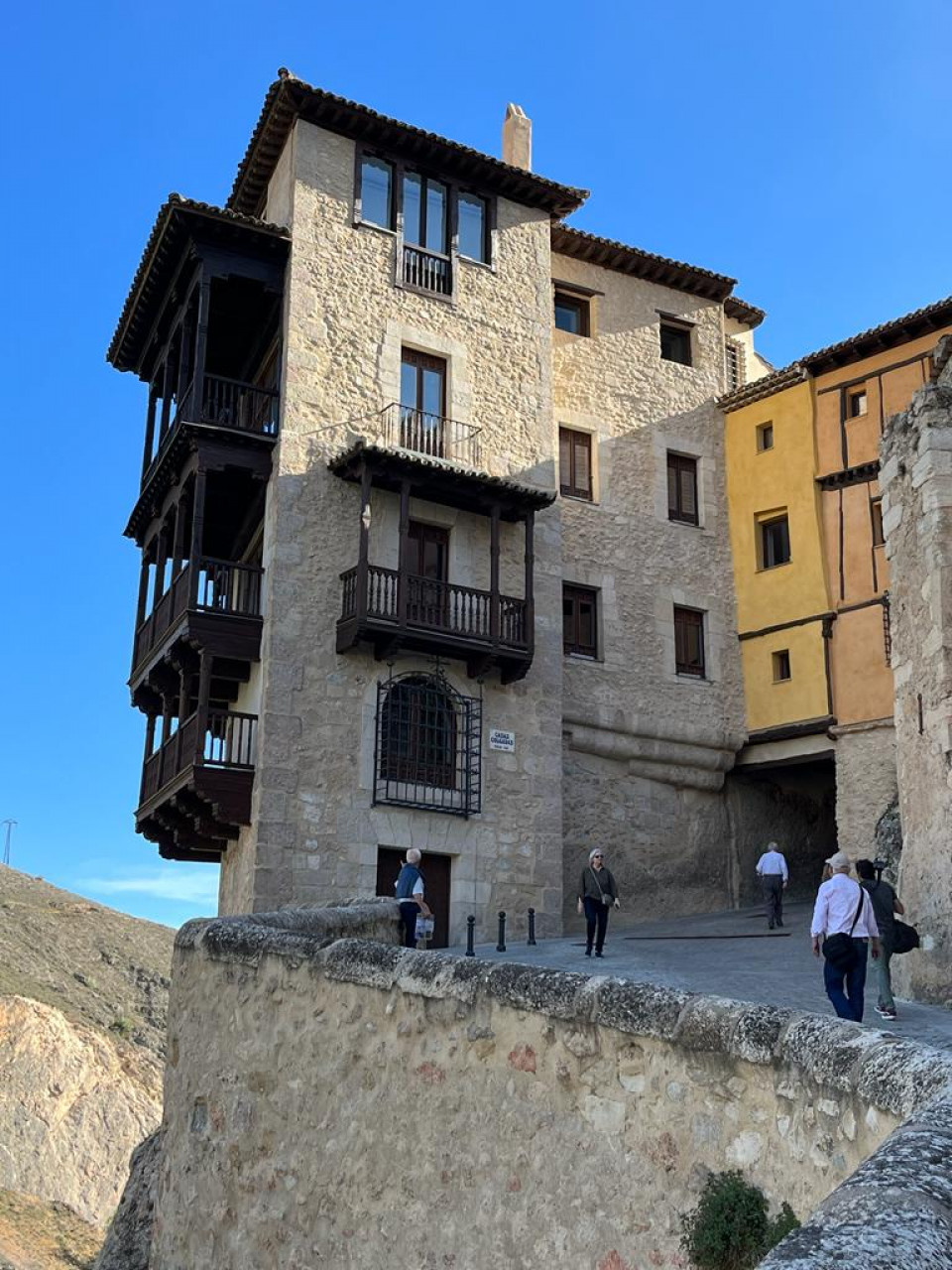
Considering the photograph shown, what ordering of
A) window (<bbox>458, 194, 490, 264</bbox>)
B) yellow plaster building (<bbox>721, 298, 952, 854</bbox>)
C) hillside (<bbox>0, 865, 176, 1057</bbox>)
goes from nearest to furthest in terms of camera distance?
yellow plaster building (<bbox>721, 298, 952, 854</bbox>), window (<bbox>458, 194, 490, 264</bbox>), hillside (<bbox>0, 865, 176, 1057</bbox>)

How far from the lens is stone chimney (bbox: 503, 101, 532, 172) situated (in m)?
28.5

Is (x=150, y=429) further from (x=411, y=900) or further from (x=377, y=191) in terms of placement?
(x=411, y=900)

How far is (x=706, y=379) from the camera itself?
2947 cm

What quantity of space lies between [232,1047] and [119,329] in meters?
20.0

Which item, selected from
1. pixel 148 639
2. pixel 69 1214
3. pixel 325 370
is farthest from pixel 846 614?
pixel 69 1214

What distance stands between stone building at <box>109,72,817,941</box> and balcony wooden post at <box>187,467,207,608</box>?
0.12 meters

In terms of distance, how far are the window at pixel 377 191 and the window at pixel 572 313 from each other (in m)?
4.39

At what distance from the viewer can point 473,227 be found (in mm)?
26234

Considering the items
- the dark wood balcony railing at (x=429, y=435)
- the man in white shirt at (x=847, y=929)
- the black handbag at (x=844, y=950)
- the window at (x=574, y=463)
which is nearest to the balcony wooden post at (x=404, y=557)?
the dark wood balcony railing at (x=429, y=435)

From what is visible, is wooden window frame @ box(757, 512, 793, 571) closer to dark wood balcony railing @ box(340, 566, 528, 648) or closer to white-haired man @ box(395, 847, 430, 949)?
dark wood balcony railing @ box(340, 566, 528, 648)

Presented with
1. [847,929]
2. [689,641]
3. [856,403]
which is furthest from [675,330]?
[847,929]

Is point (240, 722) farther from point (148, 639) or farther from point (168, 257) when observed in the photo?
point (168, 257)

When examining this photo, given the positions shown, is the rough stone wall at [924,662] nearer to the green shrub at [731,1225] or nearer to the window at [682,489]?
the green shrub at [731,1225]

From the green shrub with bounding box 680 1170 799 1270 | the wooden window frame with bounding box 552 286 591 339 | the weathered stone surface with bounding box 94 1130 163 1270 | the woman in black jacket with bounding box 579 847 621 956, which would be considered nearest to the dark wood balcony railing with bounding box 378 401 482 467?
the wooden window frame with bounding box 552 286 591 339
